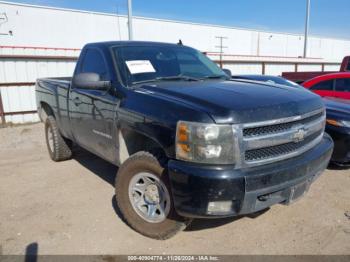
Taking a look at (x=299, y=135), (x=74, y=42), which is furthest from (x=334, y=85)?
(x=74, y=42)

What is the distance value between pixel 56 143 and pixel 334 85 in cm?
576

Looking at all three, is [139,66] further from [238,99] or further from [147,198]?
[147,198]

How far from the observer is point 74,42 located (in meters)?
21.4

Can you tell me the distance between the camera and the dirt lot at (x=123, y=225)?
2.98m

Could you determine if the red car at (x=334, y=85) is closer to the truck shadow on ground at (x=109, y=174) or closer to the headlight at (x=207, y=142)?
the truck shadow on ground at (x=109, y=174)

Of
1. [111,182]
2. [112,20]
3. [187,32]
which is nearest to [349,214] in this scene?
[111,182]

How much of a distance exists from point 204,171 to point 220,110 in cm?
49

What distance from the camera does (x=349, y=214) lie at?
11.7 feet

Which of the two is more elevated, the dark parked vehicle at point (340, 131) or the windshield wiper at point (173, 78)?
the windshield wiper at point (173, 78)

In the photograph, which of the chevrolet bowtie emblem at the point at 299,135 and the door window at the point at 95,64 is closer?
the chevrolet bowtie emblem at the point at 299,135

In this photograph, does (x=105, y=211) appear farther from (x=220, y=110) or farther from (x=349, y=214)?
(x=349, y=214)

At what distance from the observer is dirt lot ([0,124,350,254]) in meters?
2.98

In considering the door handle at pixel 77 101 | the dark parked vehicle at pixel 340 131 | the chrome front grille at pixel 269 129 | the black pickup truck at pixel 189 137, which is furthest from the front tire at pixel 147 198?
the dark parked vehicle at pixel 340 131

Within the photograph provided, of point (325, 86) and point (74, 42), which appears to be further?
point (74, 42)
